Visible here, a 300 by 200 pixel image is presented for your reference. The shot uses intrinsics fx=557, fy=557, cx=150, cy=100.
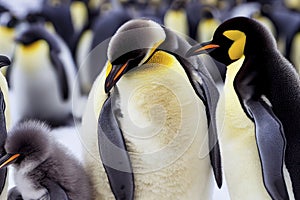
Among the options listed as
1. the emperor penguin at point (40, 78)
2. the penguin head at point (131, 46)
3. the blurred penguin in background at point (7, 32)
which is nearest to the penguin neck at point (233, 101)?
the penguin head at point (131, 46)

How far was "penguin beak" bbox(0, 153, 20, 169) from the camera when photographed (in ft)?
3.75

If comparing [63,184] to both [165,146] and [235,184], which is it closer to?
[165,146]

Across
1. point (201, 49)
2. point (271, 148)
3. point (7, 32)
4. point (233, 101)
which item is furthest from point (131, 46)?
point (7, 32)

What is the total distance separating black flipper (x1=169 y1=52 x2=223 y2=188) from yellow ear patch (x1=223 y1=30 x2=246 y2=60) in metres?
0.09

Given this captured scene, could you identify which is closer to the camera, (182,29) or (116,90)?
(116,90)

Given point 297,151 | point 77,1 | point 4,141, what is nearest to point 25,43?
point 4,141

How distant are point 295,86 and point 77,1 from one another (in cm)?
482

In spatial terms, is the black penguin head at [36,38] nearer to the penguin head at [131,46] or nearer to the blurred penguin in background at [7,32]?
the blurred penguin in background at [7,32]

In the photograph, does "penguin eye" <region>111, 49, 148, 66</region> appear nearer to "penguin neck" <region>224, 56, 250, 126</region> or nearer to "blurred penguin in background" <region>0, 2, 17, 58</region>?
"penguin neck" <region>224, 56, 250, 126</region>

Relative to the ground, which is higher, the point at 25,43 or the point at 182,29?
the point at 25,43

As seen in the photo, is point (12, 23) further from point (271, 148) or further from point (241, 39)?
point (271, 148)

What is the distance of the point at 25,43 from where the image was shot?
3.09 meters

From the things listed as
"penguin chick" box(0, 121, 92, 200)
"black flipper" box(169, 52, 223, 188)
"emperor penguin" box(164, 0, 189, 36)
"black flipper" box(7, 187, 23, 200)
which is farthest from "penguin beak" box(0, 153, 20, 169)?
"emperor penguin" box(164, 0, 189, 36)

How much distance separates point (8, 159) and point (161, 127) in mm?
346
